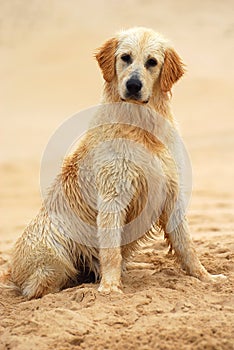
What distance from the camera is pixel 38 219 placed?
6.08 m

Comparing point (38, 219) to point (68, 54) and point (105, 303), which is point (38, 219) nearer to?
point (105, 303)

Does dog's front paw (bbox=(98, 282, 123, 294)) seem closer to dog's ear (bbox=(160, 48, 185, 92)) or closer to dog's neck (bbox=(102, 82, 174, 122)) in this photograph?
dog's neck (bbox=(102, 82, 174, 122))

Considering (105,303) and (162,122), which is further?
(162,122)

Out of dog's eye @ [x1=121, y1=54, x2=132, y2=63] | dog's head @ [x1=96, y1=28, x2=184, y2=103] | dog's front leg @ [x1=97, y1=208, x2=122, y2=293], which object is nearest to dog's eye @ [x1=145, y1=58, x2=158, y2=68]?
dog's head @ [x1=96, y1=28, x2=184, y2=103]

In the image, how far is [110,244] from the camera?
5555 mm

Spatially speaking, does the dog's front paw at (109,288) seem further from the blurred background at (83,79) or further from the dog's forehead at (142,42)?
the blurred background at (83,79)

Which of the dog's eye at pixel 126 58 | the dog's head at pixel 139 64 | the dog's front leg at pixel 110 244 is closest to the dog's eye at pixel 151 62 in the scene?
the dog's head at pixel 139 64

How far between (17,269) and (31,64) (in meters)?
19.2

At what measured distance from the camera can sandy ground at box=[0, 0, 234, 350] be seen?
4492 millimetres

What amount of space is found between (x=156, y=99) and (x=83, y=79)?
17767mm

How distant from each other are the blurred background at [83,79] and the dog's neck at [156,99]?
4.52m

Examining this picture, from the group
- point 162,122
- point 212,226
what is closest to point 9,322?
point 162,122

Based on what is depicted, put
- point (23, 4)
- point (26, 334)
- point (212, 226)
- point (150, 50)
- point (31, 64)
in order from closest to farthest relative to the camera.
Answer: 1. point (26, 334)
2. point (150, 50)
3. point (212, 226)
4. point (31, 64)
5. point (23, 4)

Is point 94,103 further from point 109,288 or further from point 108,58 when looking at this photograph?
point 109,288
